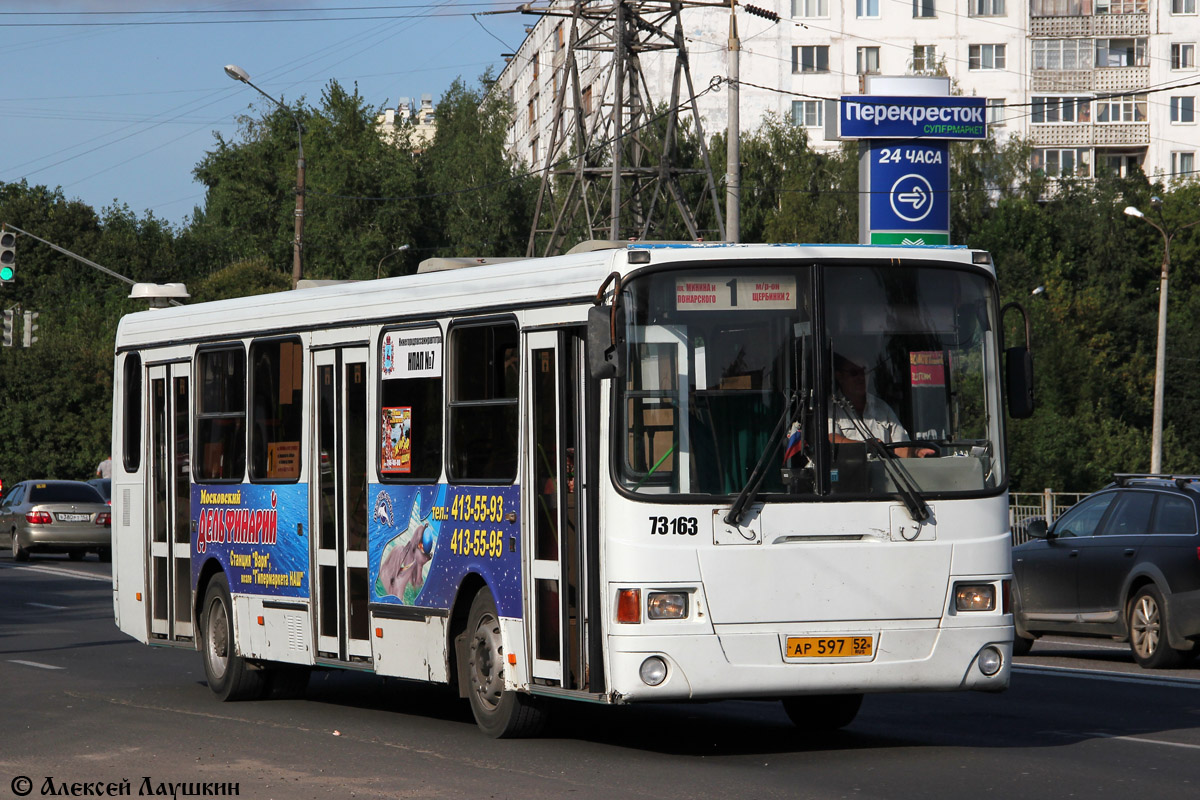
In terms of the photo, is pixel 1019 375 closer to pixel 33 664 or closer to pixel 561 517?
pixel 561 517

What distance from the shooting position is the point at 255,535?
43.8ft

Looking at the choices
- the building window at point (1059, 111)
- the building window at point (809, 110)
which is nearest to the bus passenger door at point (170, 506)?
the building window at point (809, 110)

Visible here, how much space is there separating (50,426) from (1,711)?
174ft

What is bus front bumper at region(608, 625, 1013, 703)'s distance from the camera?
944 centimetres

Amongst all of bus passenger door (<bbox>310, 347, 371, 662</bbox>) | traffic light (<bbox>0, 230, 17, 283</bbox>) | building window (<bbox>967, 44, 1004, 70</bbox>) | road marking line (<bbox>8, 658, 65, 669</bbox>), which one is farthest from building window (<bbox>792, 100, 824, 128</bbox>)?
bus passenger door (<bbox>310, 347, 371, 662</bbox>)

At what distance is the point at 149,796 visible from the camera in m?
8.88

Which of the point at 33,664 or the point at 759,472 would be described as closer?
the point at 759,472

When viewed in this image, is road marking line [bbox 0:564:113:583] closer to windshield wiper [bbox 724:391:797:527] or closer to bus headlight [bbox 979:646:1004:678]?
windshield wiper [bbox 724:391:797:527]

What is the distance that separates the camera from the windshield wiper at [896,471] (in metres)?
9.80

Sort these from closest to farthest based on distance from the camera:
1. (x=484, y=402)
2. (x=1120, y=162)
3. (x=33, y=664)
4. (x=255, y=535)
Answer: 1. (x=484, y=402)
2. (x=255, y=535)
3. (x=33, y=664)
4. (x=1120, y=162)

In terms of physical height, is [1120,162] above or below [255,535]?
above

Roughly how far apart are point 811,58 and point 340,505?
A: 68352 millimetres

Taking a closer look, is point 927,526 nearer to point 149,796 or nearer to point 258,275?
point 149,796

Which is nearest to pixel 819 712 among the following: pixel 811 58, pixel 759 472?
pixel 759 472
